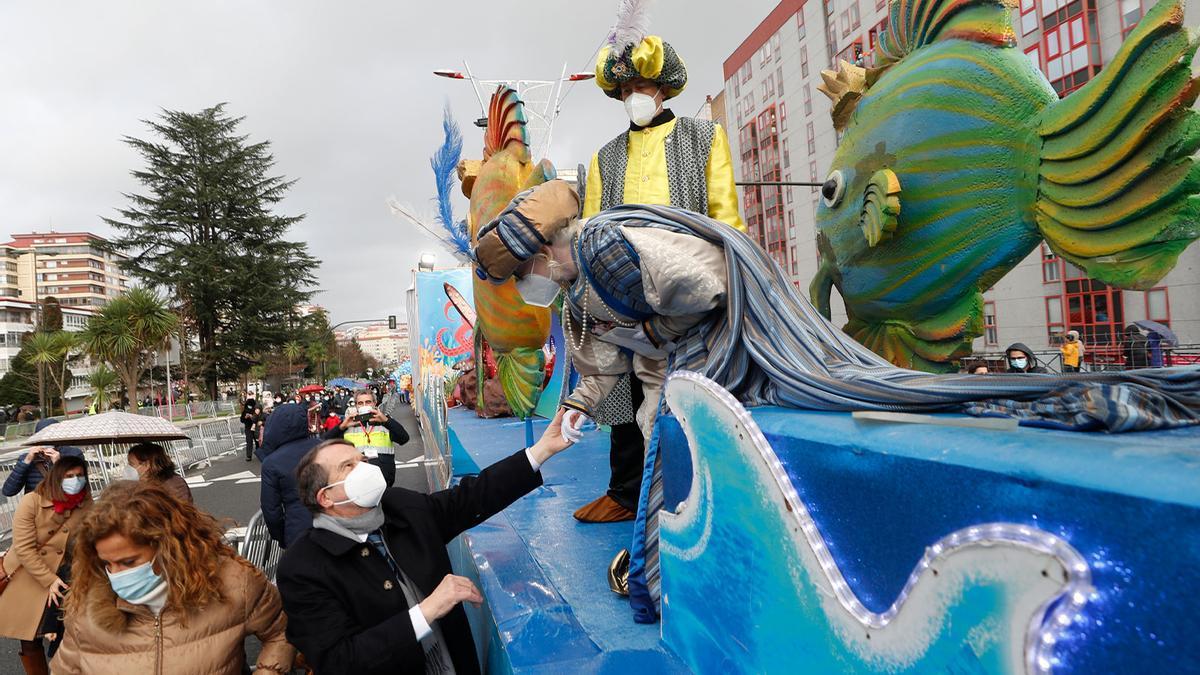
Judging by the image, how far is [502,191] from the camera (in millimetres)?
5129

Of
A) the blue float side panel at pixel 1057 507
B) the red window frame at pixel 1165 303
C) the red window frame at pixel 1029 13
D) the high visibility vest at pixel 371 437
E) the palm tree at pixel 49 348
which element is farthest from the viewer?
the palm tree at pixel 49 348

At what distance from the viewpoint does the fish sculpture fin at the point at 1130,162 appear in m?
1.78

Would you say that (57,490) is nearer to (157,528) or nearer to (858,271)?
(157,528)

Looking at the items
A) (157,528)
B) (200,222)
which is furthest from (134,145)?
(157,528)

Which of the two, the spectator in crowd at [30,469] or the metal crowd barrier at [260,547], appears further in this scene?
the spectator in crowd at [30,469]

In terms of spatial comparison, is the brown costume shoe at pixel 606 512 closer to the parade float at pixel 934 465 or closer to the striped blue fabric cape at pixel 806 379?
the parade float at pixel 934 465

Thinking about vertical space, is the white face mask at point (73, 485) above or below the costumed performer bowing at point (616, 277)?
below

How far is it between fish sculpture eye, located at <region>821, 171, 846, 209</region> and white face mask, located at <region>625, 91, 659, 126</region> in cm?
89

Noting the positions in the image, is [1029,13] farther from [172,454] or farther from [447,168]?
[172,454]

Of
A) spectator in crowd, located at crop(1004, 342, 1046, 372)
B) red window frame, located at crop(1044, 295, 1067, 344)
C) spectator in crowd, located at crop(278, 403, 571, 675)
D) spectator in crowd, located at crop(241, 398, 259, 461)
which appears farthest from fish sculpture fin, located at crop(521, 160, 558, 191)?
red window frame, located at crop(1044, 295, 1067, 344)

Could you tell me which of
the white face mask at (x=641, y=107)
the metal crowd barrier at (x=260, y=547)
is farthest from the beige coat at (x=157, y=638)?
the white face mask at (x=641, y=107)

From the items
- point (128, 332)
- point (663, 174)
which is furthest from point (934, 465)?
point (128, 332)

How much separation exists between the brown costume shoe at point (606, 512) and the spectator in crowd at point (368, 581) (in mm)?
1123

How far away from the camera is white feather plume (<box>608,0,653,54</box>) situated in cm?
271
